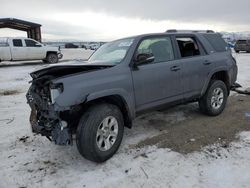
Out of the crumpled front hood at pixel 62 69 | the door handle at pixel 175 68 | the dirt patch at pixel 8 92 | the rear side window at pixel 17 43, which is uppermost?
the rear side window at pixel 17 43

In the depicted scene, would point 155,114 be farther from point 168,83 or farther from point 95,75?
point 95,75

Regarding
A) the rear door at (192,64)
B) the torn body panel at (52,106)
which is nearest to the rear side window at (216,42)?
the rear door at (192,64)

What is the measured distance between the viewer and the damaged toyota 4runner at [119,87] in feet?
11.8

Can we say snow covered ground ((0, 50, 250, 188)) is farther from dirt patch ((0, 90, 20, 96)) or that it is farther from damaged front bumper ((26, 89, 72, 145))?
dirt patch ((0, 90, 20, 96))

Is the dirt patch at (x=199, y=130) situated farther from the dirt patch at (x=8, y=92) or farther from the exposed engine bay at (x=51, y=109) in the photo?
the dirt patch at (x=8, y=92)

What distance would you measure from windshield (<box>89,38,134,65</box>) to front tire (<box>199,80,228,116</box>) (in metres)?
2.06

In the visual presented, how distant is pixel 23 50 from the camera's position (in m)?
18.2

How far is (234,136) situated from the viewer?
4.67 meters

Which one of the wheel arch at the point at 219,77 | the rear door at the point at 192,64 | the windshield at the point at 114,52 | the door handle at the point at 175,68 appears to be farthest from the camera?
the wheel arch at the point at 219,77

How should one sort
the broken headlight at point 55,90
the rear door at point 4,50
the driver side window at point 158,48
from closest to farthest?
the broken headlight at point 55,90 < the driver side window at point 158,48 < the rear door at point 4,50

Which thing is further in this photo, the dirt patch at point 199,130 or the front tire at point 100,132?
the dirt patch at point 199,130

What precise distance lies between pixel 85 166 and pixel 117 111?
0.88 meters

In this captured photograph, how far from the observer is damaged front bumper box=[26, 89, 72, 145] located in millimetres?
3574

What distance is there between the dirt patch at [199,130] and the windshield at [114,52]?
144 cm
